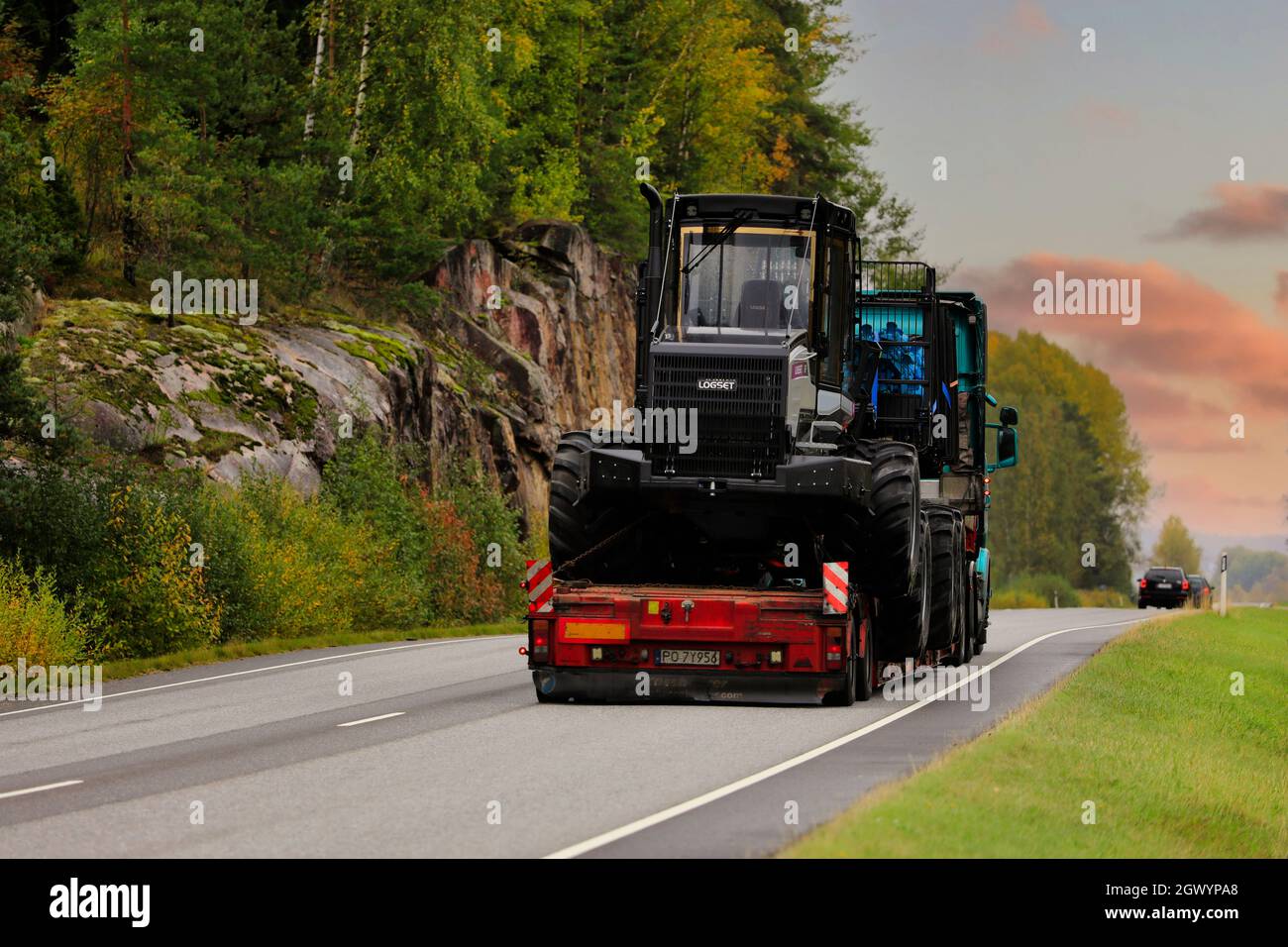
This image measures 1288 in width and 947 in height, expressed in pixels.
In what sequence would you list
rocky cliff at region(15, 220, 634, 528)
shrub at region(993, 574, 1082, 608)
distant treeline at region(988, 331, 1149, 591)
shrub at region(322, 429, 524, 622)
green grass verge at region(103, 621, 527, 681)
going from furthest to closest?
distant treeline at region(988, 331, 1149, 591) < shrub at region(993, 574, 1082, 608) < shrub at region(322, 429, 524, 622) < rocky cliff at region(15, 220, 634, 528) < green grass verge at region(103, 621, 527, 681)

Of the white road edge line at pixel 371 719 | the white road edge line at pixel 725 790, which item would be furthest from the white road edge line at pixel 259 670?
the white road edge line at pixel 725 790

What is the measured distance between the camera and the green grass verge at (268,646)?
2439 cm

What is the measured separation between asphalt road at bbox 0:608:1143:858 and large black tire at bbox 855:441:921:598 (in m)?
1.31

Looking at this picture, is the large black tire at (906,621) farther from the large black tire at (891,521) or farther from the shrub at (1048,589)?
the shrub at (1048,589)

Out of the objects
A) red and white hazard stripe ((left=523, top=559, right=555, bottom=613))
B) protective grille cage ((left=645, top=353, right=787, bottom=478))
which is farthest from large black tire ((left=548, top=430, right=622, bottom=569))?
protective grille cage ((left=645, top=353, right=787, bottom=478))

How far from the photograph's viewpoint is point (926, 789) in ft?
38.7

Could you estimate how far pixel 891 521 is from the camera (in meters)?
18.7

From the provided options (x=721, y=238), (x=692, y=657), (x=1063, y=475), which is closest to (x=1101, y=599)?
(x=1063, y=475)

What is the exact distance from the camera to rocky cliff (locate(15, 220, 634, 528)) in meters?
31.5

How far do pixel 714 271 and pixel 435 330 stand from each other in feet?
98.7

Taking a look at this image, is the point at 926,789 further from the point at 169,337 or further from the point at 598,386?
the point at 598,386

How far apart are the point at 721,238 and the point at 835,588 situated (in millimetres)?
3814

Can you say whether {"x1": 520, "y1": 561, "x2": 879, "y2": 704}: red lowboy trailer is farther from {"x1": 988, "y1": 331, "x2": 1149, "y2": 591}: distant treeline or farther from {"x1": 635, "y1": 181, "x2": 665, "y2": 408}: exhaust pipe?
{"x1": 988, "y1": 331, "x2": 1149, "y2": 591}: distant treeline

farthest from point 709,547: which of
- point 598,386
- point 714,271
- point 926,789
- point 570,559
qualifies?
point 598,386
